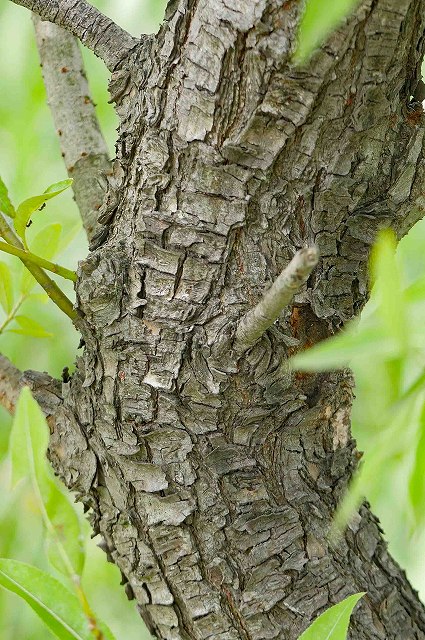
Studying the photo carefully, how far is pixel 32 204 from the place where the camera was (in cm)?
49

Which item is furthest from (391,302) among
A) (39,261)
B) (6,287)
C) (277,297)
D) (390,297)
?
(6,287)

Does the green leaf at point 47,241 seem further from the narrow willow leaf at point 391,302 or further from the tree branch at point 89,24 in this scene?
the narrow willow leaf at point 391,302

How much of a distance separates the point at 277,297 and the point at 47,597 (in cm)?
23

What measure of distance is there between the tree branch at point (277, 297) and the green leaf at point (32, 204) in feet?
0.50

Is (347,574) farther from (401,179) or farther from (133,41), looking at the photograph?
(133,41)

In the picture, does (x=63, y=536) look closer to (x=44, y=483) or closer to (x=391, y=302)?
(x=44, y=483)

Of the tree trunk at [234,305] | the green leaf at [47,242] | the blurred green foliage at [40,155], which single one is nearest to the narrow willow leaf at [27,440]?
the tree trunk at [234,305]

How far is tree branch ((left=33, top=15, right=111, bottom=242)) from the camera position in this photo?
708mm

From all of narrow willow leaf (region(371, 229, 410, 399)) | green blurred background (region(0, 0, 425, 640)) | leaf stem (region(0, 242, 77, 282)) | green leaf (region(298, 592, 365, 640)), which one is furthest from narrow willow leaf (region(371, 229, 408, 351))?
green blurred background (region(0, 0, 425, 640))

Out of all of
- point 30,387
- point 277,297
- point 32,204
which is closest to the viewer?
point 277,297

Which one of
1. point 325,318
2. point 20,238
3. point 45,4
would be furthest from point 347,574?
point 45,4

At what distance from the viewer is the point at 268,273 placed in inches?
19.9

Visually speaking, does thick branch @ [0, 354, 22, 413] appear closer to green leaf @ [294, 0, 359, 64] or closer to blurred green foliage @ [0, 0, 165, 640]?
blurred green foliage @ [0, 0, 165, 640]

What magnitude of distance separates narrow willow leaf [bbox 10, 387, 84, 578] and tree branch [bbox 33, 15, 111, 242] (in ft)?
1.07
